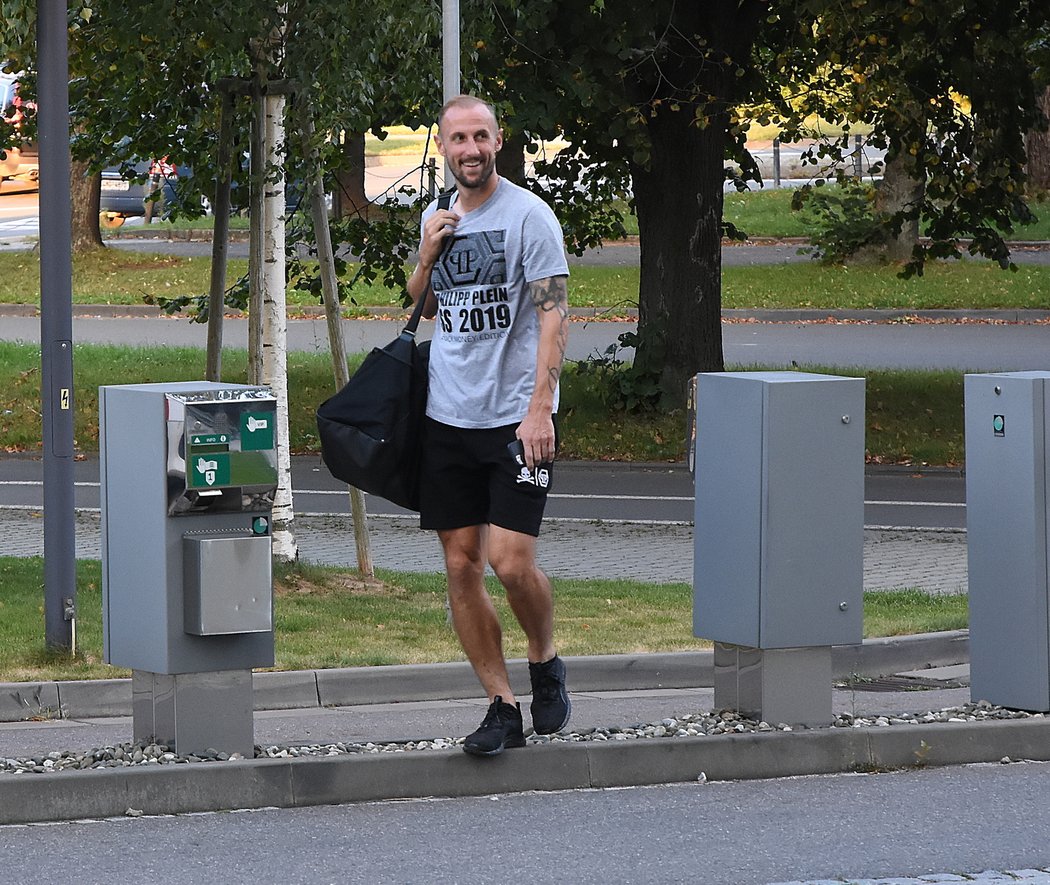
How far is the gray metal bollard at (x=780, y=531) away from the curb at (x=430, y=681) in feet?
5.80

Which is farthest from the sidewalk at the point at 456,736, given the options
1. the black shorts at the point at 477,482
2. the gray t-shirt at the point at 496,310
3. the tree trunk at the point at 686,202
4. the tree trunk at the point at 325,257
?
the tree trunk at the point at 686,202

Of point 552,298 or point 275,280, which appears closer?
point 552,298

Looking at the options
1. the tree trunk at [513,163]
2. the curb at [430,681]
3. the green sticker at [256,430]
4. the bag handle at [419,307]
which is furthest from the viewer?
the tree trunk at [513,163]

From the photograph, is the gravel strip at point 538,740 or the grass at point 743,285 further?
the grass at point 743,285

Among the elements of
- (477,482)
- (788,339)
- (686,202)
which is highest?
(686,202)

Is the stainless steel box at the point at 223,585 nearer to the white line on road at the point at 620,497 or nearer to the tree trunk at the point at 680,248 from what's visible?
the white line on road at the point at 620,497

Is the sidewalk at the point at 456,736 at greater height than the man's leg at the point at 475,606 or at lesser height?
lesser

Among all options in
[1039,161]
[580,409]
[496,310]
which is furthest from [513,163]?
[1039,161]

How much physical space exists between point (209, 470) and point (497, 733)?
1140 mm

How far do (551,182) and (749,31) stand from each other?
258 centimetres

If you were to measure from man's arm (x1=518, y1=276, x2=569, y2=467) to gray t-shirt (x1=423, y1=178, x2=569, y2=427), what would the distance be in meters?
0.04

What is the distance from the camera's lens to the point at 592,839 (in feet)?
18.1

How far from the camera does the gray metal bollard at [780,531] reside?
636 cm

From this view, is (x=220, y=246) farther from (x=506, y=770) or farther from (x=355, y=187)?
(x=355, y=187)
